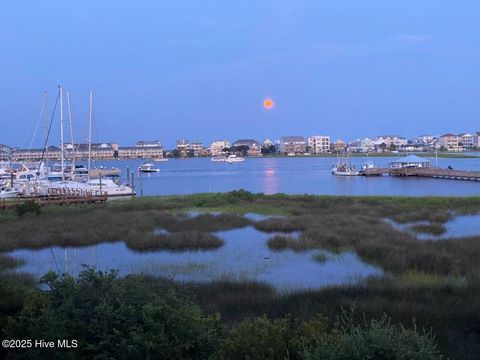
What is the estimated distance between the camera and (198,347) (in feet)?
20.5

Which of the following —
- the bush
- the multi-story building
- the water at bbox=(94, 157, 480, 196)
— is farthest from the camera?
the multi-story building

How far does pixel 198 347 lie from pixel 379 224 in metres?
22.2

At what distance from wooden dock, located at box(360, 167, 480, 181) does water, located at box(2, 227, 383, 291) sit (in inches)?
2491

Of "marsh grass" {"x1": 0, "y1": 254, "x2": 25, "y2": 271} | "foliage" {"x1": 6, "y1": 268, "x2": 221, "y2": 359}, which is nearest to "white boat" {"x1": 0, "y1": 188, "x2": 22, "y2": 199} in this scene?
"marsh grass" {"x1": 0, "y1": 254, "x2": 25, "y2": 271}

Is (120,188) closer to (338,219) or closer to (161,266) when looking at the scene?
(338,219)

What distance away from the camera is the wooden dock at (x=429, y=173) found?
79500 mm

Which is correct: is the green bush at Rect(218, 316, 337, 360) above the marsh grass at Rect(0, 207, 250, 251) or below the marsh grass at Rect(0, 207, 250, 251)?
above

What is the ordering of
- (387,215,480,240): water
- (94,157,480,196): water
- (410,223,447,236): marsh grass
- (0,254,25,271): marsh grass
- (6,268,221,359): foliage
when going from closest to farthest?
(6,268,221,359): foliage
(0,254,25,271): marsh grass
(387,215,480,240): water
(410,223,447,236): marsh grass
(94,157,480,196): water

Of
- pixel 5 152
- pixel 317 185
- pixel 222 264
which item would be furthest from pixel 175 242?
pixel 5 152

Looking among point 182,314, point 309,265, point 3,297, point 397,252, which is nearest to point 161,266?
point 309,265

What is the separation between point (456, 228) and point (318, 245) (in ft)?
31.0

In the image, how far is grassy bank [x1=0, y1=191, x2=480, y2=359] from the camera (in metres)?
10.3

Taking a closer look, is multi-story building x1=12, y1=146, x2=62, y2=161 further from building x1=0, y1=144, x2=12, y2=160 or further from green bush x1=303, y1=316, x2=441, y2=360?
green bush x1=303, y1=316, x2=441, y2=360

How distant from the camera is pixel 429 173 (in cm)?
8994
